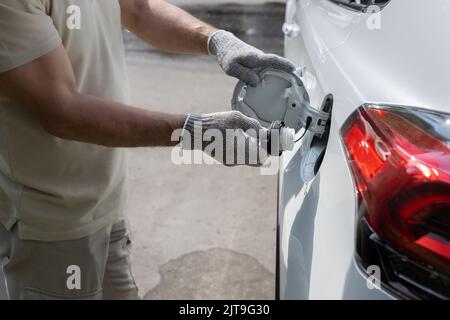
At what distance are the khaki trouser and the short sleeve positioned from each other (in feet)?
1.97

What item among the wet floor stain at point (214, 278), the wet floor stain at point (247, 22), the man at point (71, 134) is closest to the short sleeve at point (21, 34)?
the man at point (71, 134)

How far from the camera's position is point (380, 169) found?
37.6 inches

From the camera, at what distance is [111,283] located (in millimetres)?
2004

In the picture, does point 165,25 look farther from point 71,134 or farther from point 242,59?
point 71,134

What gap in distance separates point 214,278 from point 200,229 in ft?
1.56

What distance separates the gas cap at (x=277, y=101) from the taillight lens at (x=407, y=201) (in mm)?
402

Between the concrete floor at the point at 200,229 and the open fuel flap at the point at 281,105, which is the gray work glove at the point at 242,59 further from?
Result: the concrete floor at the point at 200,229

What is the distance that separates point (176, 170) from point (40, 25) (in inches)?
92.6

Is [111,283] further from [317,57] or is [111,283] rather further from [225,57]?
[317,57]

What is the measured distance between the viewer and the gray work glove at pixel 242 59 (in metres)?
1.59

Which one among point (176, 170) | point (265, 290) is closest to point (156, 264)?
point (265, 290)

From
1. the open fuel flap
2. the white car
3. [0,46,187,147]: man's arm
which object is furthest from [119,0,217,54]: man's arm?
the white car

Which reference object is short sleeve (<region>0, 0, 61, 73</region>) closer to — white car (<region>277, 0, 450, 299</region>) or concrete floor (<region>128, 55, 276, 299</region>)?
white car (<region>277, 0, 450, 299</region>)

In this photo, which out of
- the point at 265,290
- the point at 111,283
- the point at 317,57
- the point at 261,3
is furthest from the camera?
the point at 261,3
